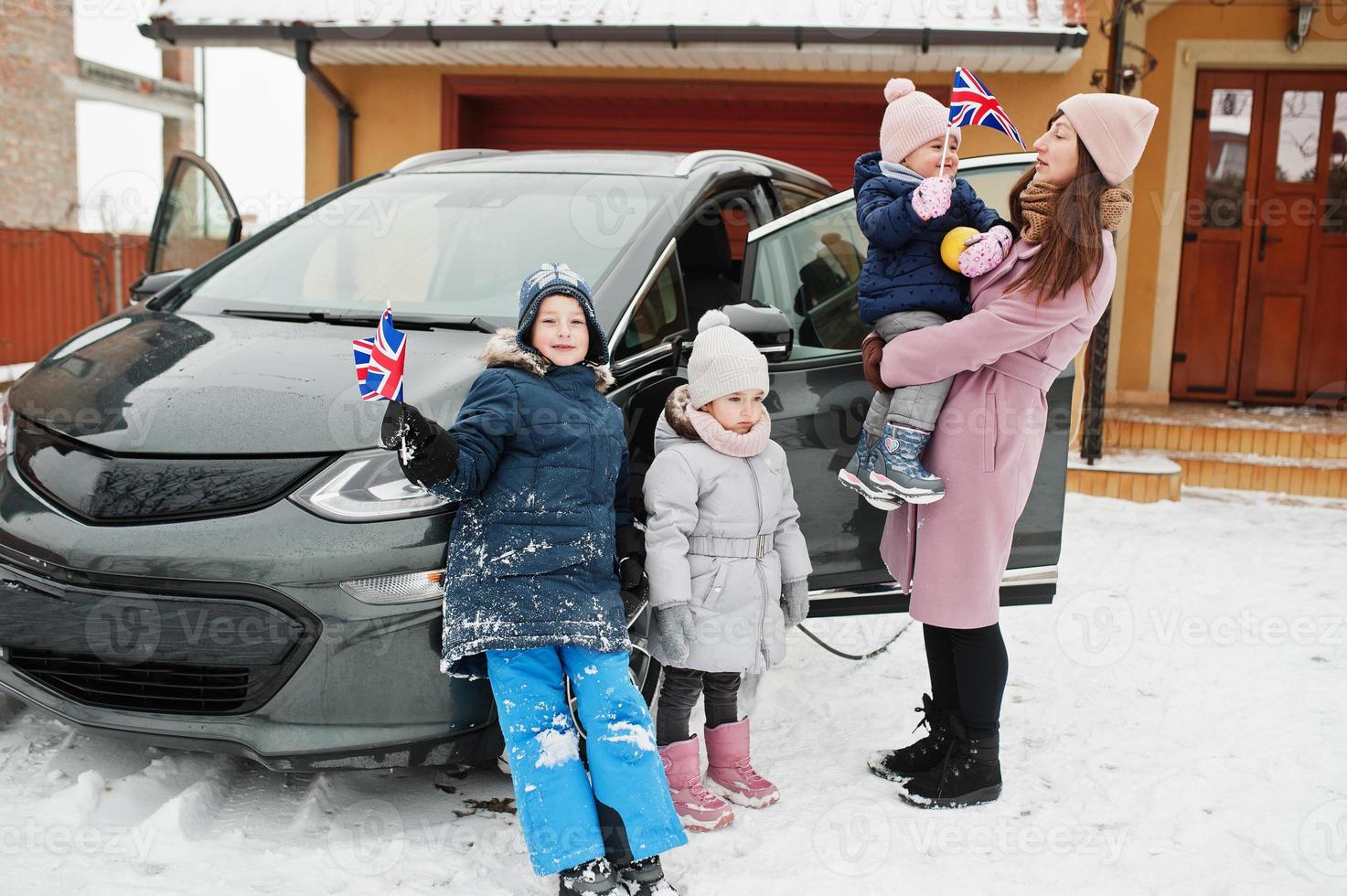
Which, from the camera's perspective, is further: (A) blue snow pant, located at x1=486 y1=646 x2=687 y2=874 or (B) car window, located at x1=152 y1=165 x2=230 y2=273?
(B) car window, located at x1=152 y1=165 x2=230 y2=273

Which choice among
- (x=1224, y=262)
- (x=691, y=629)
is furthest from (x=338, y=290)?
(x=1224, y=262)

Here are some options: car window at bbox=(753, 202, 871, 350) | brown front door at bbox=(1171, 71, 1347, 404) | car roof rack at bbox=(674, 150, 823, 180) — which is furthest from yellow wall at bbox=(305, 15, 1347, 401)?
car window at bbox=(753, 202, 871, 350)

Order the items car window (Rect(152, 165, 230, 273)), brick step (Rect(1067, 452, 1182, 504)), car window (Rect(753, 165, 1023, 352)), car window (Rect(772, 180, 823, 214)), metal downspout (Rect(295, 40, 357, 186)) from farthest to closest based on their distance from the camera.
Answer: metal downspout (Rect(295, 40, 357, 186)) < brick step (Rect(1067, 452, 1182, 504)) < car window (Rect(152, 165, 230, 273)) < car window (Rect(772, 180, 823, 214)) < car window (Rect(753, 165, 1023, 352))

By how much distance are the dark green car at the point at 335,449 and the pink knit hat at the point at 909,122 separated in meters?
0.45

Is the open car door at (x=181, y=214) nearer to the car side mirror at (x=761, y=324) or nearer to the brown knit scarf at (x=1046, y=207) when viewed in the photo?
the car side mirror at (x=761, y=324)

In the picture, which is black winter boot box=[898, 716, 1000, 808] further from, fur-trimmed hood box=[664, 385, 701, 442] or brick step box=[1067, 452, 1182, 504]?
brick step box=[1067, 452, 1182, 504]

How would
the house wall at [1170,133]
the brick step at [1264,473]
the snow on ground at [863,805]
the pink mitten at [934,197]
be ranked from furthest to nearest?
1. the house wall at [1170,133]
2. the brick step at [1264,473]
3. the pink mitten at [934,197]
4. the snow on ground at [863,805]

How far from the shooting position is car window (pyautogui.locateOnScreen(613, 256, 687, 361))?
3.06 m

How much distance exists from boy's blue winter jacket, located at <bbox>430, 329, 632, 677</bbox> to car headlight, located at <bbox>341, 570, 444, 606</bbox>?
0.04 m

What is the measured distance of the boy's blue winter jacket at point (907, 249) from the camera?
279cm

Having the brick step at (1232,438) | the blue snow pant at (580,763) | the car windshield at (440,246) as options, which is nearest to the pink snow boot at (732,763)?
the blue snow pant at (580,763)

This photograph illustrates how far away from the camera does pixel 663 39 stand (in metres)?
7.02

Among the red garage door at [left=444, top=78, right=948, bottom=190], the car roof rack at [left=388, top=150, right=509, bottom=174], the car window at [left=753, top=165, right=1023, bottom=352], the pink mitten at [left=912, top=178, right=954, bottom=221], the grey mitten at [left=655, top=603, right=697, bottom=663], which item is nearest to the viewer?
the pink mitten at [left=912, top=178, right=954, bottom=221]

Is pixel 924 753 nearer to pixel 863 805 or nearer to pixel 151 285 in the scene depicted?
pixel 863 805
